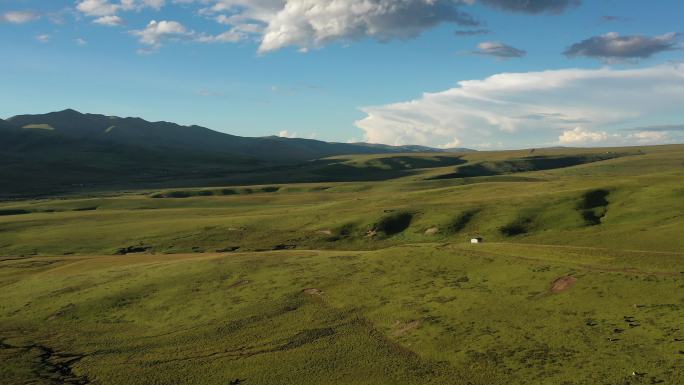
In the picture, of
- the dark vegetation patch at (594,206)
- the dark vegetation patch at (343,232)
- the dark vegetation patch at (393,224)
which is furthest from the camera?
the dark vegetation patch at (393,224)

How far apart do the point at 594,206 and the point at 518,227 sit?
18.9 metres

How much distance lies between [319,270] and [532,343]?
106 feet

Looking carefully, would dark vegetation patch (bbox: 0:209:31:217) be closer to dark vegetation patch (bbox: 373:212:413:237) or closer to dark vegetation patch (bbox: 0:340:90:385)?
dark vegetation patch (bbox: 373:212:413:237)

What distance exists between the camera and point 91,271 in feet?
253

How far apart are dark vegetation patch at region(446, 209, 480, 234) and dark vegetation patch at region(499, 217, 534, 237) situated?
737cm

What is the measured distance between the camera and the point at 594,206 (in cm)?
10094

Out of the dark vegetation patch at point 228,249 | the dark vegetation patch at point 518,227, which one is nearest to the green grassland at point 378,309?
the dark vegetation patch at point 518,227

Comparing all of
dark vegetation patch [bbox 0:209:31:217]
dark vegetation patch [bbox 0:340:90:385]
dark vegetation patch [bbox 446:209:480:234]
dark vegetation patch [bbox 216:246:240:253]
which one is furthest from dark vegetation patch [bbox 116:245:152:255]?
dark vegetation patch [bbox 0:209:31:217]

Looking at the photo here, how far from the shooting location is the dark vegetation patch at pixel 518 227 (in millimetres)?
91938

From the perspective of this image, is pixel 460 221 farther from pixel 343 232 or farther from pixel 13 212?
Result: pixel 13 212

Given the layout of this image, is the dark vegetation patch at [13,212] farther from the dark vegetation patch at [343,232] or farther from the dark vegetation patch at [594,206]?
the dark vegetation patch at [594,206]

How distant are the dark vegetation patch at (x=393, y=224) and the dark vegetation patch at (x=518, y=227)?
1897cm

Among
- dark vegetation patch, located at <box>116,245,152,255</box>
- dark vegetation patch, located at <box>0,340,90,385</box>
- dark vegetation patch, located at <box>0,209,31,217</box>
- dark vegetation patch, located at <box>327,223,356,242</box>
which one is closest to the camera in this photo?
dark vegetation patch, located at <box>0,340,90,385</box>

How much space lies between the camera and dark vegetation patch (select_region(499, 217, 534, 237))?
91.9 meters
